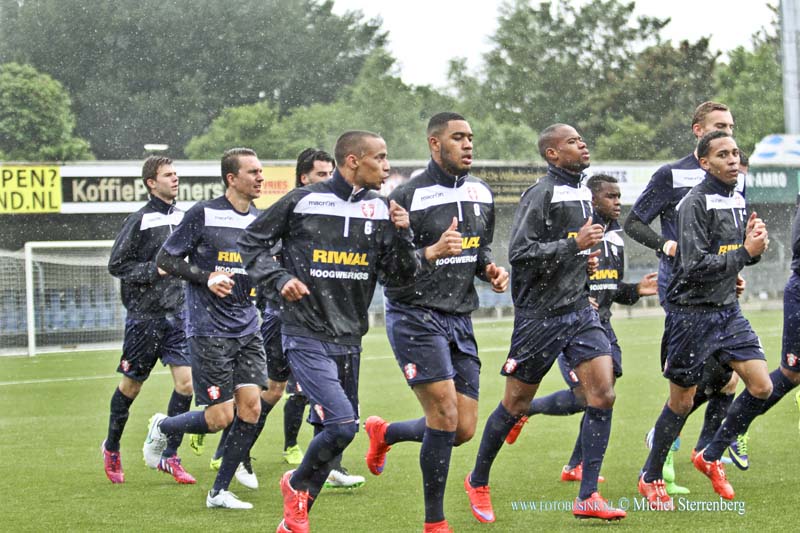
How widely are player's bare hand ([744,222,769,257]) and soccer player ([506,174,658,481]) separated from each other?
4.62 ft

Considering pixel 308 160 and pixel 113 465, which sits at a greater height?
pixel 308 160

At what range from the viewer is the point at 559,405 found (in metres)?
8.50

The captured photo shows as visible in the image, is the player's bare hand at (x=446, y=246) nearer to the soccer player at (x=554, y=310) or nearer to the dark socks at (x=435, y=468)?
the soccer player at (x=554, y=310)

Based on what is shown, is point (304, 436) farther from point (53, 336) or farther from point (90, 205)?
point (90, 205)

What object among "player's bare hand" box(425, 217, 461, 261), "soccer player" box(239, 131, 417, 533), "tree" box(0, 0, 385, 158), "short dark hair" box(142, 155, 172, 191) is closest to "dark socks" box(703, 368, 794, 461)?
"player's bare hand" box(425, 217, 461, 261)

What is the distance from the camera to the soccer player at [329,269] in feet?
21.4

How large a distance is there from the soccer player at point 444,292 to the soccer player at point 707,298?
1176 millimetres

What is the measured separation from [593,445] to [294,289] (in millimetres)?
1993

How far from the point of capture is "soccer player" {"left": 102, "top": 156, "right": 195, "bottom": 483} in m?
9.26

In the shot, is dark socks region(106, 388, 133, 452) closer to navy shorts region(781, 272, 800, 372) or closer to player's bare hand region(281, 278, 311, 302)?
player's bare hand region(281, 278, 311, 302)

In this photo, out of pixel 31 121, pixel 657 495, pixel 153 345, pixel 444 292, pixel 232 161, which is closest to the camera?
pixel 444 292

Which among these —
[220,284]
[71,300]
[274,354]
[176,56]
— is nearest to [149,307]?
[274,354]

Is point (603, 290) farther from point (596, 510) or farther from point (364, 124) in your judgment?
point (364, 124)

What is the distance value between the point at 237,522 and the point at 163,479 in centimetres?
202
